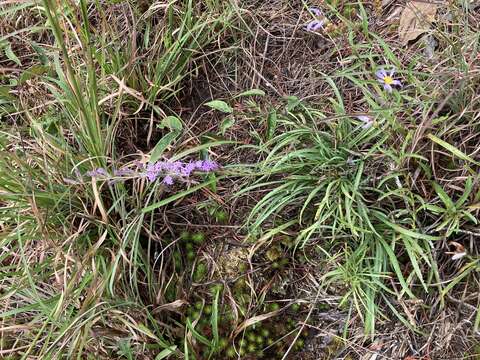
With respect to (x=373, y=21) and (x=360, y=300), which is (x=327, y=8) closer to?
(x=373, y=21)

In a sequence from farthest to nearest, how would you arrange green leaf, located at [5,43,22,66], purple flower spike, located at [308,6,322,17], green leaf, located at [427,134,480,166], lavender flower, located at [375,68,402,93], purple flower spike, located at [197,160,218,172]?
green leaf, located at [5,43,22,66] < purple flower spike, located at [308,6,322,17] < purple flower spike, located at [197,160,218,172] < lavender flower, located at [375,68,402,93] < green leaf, located at [427,134,480,166]

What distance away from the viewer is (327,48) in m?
2.19

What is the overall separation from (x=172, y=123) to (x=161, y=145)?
0.17 m

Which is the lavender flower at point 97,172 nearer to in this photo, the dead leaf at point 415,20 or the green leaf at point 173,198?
the green leaf at point 173,198

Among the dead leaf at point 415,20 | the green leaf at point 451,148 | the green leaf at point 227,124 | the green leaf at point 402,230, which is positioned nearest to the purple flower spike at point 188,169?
the green leaf at point 227,124

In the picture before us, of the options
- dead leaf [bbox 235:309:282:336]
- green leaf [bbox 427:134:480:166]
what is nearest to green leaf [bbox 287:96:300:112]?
green leaf [bbox 427:134:480:166]

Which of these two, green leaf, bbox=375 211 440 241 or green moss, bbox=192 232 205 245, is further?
Result: green moss, bbox=192 232 205 245

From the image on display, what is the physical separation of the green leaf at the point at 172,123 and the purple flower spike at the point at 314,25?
0.62 metres

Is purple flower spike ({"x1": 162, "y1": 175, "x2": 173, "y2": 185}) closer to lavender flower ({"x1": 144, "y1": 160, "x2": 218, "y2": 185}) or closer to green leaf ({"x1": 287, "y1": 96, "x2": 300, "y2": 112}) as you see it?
lavender flower ({"x1": 144, "y1": 160, "x2": 218, "y2": 185})

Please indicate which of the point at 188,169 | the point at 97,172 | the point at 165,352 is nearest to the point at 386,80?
the point at 188,169

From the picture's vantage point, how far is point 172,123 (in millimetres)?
2061

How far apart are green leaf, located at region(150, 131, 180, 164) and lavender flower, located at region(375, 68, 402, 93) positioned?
2.45ft

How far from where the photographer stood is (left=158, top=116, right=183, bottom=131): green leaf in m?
2.05

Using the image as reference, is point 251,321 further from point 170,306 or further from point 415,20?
point 415,20
